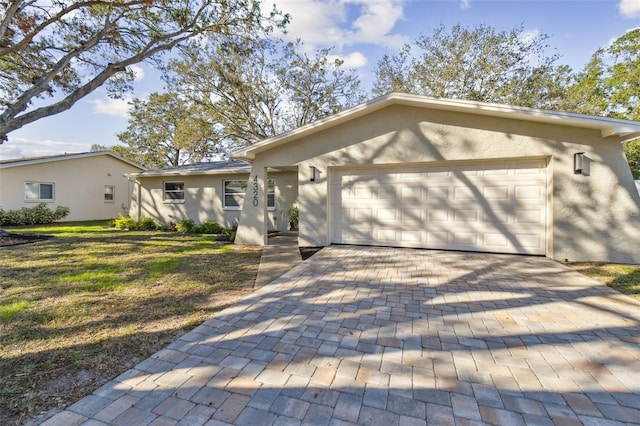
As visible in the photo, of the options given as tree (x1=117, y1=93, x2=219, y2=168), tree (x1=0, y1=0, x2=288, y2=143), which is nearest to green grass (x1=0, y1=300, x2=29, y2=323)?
tree (x1=0, y1=0, x2=288, y2=143)

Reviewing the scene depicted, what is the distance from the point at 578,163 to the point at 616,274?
2353 mm

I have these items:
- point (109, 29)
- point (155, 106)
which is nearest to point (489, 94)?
point (109, 29)

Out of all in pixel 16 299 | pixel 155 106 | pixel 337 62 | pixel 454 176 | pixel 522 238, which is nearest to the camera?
pixel 16 299

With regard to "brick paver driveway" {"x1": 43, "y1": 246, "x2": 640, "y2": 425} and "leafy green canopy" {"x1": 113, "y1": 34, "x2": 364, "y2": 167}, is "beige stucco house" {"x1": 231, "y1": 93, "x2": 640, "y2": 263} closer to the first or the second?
"brick paver driveway" {"x1": 43, "y1": 246, "x2": 640, "y2": 425}

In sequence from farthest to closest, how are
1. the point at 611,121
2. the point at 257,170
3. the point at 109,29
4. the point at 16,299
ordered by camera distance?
the point at 109,29, the point at 257,170, the point at 611,121, the point at 16,299

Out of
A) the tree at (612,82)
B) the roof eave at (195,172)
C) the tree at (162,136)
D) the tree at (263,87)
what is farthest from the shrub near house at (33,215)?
the tree at (612,82)

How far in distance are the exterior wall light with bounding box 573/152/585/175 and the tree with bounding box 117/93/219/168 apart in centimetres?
1741

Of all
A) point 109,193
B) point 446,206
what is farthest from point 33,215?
point 446,206

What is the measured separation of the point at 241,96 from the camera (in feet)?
56.2

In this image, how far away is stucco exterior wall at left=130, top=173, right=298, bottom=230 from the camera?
12242 millimetres

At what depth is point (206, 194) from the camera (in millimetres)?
13523

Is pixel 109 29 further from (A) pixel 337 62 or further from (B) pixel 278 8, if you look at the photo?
(A) pixel 337 62

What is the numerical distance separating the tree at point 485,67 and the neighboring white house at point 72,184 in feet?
61.6

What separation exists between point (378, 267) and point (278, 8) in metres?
10.3
